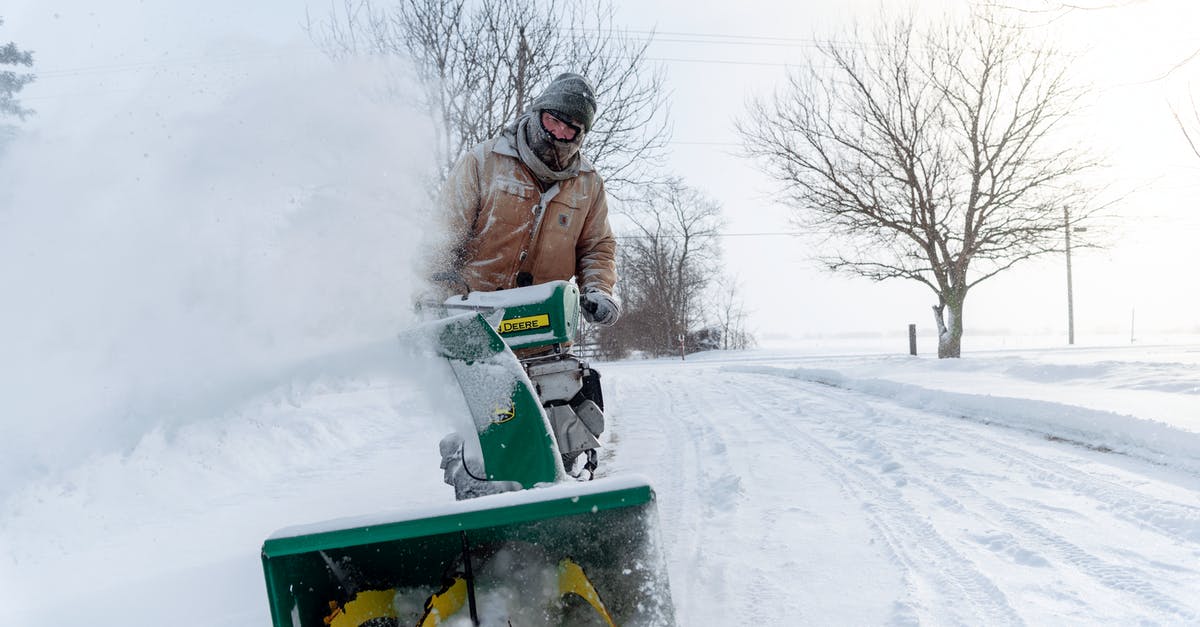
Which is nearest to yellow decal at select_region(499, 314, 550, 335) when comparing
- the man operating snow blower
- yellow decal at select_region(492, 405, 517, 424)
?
the man operating snow blower

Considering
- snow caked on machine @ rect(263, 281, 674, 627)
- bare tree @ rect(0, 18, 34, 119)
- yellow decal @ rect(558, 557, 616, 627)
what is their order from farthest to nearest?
bare tree @ rect(0, 18, 34, 119) → yellow decal @ rect(558, 557, 616, 627) → snow caked on machine @ rect(263, 281, 674, 627)

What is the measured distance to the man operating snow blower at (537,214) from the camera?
109 inches

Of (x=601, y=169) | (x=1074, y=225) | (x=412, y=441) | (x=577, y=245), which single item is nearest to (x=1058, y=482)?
(x=577, y=245)

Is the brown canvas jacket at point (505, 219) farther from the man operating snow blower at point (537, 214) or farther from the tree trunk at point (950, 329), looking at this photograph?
the tree trunk at point (950, 329)

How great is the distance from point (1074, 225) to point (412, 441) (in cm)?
1828

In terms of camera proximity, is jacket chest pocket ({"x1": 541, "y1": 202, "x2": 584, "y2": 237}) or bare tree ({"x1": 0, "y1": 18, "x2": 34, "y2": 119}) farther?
bare tree ({"x1": 0, "y1": 18, "x2": 34, "y2": 119})

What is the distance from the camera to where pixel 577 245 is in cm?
333

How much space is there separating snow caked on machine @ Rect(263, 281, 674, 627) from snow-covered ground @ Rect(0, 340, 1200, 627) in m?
0.15

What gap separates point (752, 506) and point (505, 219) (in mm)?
2085

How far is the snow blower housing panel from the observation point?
7.93 feet

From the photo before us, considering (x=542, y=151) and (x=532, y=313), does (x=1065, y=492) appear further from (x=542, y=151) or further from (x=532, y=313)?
(x=542, y=151)

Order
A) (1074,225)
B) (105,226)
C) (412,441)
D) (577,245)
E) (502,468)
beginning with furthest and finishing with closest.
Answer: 1. (1074,225)
2. (412,441)
3. (105,226)
4. (577,245)
5. (502,468)

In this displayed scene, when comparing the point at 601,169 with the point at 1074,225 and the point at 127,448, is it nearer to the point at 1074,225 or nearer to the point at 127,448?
the point at 127,448

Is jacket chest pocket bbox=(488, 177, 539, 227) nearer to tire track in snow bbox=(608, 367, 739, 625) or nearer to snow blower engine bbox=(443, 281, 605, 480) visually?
snow blower engine bbox=(443, 281, 605, 480)
